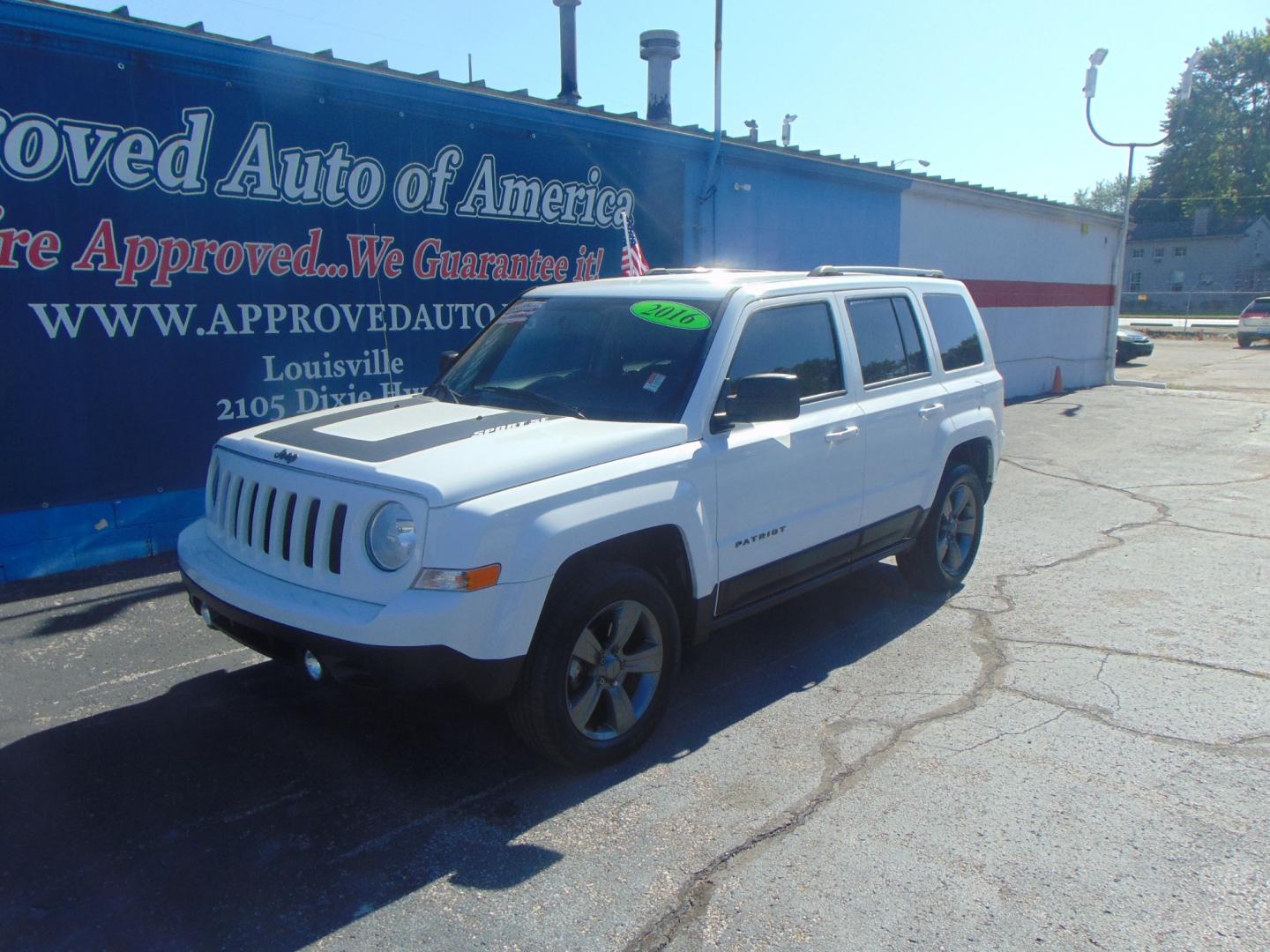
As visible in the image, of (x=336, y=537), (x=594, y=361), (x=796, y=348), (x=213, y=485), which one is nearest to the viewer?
(x=336, y=537)

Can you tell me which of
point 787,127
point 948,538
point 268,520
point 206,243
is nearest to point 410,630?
point 268,520

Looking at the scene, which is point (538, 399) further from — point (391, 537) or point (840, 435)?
point (840, 435)

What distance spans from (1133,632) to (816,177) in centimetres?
907

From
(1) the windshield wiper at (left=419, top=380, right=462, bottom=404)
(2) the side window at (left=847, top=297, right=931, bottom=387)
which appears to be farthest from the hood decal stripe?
(2) the side window at (left=847, top=297, right=931, bottom=387)

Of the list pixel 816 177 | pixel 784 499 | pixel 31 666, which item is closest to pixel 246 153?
pixel 31 666

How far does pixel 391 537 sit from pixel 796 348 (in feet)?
7.81

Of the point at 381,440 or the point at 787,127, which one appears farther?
the point at 787,127

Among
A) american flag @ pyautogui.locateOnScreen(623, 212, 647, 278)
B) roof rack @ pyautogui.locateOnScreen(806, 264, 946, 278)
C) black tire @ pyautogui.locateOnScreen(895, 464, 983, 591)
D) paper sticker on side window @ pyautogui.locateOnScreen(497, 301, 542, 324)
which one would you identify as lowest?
black tire @ pyautogui.locateOnScreen(895, 464, 983, 591)

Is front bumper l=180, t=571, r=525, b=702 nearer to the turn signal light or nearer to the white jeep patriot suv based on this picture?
the white jeep patriot suv

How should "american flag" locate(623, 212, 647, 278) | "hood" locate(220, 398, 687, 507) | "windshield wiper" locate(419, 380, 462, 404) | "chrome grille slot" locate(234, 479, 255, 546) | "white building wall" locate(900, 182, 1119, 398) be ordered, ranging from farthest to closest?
"white building wall" locate(900, 182, 1119, 398)
"american flag" locate(623, 212, 647, 278)
"windshield wiper" locate(419, 380, 462, 404)
"chrome grille slot" locate(234, 479, 255, 546)
"hood" locate(220, 398, 687, 507)

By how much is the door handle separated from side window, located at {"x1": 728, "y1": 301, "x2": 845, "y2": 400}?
0.21 meters

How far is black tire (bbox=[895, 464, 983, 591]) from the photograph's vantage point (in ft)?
19.9

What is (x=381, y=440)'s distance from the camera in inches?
156

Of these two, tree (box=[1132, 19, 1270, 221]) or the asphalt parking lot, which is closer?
the asphalt parking lot
